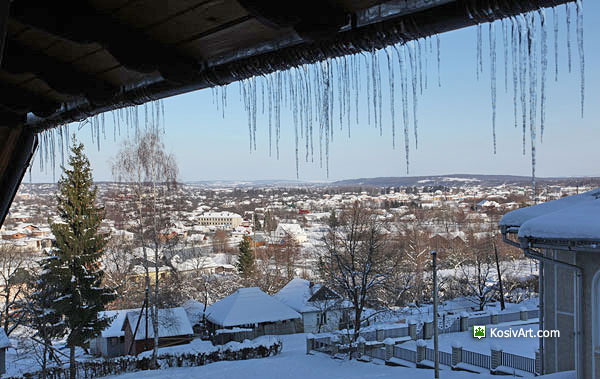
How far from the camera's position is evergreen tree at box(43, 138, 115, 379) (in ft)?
56.8

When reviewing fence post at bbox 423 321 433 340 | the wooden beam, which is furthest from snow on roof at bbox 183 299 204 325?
the wooden beam

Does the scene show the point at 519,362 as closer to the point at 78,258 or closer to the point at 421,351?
the point at 421,351

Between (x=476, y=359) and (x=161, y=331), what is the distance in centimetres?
1399

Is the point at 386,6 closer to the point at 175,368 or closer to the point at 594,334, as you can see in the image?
the point at 594,334

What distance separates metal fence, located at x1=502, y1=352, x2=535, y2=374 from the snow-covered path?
1.03 meters

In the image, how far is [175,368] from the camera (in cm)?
1705

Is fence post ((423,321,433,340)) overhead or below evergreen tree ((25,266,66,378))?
below

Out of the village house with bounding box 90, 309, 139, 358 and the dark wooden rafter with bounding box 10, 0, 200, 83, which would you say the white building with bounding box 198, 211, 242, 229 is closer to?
the village house with bounding box 90, 309, 139, 358

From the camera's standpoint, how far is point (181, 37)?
1.57 metres

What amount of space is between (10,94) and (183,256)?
822 inches

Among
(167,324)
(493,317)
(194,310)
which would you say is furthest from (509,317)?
(194,310)

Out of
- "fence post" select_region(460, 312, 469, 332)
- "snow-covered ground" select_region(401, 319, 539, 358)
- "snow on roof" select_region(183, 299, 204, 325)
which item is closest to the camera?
"snow-covered ground" select_region(401, 319, 539, 358)

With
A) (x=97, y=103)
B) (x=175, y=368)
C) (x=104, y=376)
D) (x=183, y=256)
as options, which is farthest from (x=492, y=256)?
(x=97, y=103)

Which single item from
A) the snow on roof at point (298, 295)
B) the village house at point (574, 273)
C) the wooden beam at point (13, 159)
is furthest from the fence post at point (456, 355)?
the wooden beam at point (13, 159)
